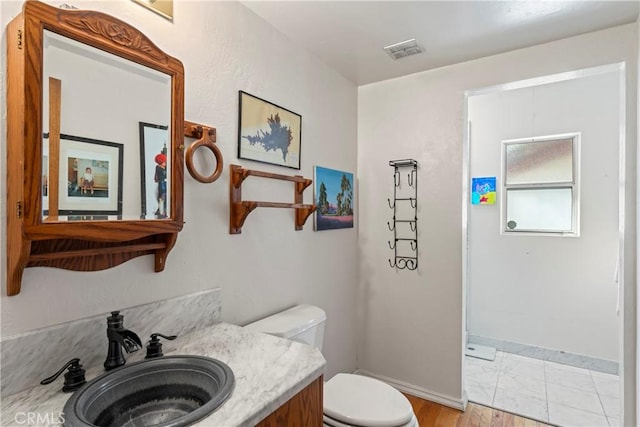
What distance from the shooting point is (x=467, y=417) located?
7.12 ft

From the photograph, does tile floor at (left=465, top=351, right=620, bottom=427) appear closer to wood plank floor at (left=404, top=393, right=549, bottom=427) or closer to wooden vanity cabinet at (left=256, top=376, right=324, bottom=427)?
wood plank floor at (left=404, top=393, right=549, bottom=427)

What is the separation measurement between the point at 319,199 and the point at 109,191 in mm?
1301

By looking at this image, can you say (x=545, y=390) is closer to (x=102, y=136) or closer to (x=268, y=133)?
(x=268, y=133)

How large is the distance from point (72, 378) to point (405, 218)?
79.7 inches

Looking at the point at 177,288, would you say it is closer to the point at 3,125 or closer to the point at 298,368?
the point at 298,368

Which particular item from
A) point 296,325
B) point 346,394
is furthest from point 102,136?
point 346,394

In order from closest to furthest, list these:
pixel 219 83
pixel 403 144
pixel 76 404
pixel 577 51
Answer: pixel 76 404 < pixel 219 83 < pixel 577 51 < pixel 403 144

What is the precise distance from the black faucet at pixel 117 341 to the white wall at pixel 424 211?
1.83 metres

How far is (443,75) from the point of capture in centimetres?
228

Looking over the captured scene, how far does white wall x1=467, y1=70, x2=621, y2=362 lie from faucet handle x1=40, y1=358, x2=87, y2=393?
320 cm

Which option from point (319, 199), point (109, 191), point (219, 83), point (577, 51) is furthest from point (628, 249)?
point (109, 191)

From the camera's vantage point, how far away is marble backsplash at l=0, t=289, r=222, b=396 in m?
0.91

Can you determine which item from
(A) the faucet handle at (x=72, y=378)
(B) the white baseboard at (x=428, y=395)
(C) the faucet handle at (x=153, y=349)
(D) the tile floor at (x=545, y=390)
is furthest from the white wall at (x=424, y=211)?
(A) the faucet handle at (x=72, y=378)

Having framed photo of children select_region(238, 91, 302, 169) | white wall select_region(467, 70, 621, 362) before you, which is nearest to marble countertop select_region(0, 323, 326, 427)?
framed photo of children select_region(238, 91, 302, 169)
